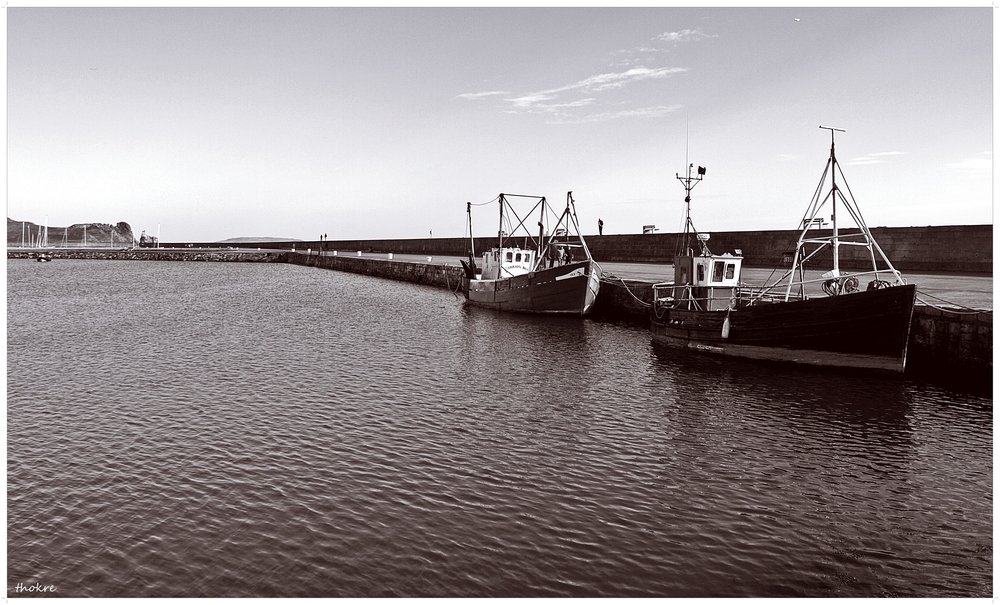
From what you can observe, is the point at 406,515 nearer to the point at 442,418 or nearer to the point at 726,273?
the point at 442,418

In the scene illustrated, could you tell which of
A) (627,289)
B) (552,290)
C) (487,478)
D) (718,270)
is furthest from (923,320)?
(552,290)

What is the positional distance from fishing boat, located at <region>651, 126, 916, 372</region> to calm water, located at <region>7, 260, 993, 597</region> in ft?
3.33

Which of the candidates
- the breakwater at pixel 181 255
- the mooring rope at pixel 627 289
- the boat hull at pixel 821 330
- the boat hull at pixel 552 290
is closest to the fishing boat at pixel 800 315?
the boat hull at pixel 821 330

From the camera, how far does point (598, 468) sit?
10836mm

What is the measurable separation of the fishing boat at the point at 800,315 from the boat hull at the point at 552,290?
697cm

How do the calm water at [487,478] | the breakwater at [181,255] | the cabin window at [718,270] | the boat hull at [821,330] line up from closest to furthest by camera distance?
the calm water at [487,478]
the boat hull at [821,330]
the cabin window at [718,270]
the breakwater at [181,255]

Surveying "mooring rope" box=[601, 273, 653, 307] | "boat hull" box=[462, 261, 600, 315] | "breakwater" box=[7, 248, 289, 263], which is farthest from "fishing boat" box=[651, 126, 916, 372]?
"breakwater" box=[7, 248, 289, 263]

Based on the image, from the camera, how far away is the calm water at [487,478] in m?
7.51

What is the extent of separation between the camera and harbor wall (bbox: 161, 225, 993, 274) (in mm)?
32125

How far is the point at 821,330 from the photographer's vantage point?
60.4 ft

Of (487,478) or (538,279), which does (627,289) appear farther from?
(487,478)

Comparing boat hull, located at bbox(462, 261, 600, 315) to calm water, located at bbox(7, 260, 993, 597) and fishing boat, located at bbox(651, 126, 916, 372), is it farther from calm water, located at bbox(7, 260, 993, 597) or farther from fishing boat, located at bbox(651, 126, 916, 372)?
calm water, located at bbox(7, 260, 993, 597)

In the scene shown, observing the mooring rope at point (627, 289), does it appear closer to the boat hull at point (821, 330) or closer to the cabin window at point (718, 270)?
the cabin window at point (718, 270)

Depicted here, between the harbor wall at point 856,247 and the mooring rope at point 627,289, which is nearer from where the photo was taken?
the mooring rope at point 627,289
